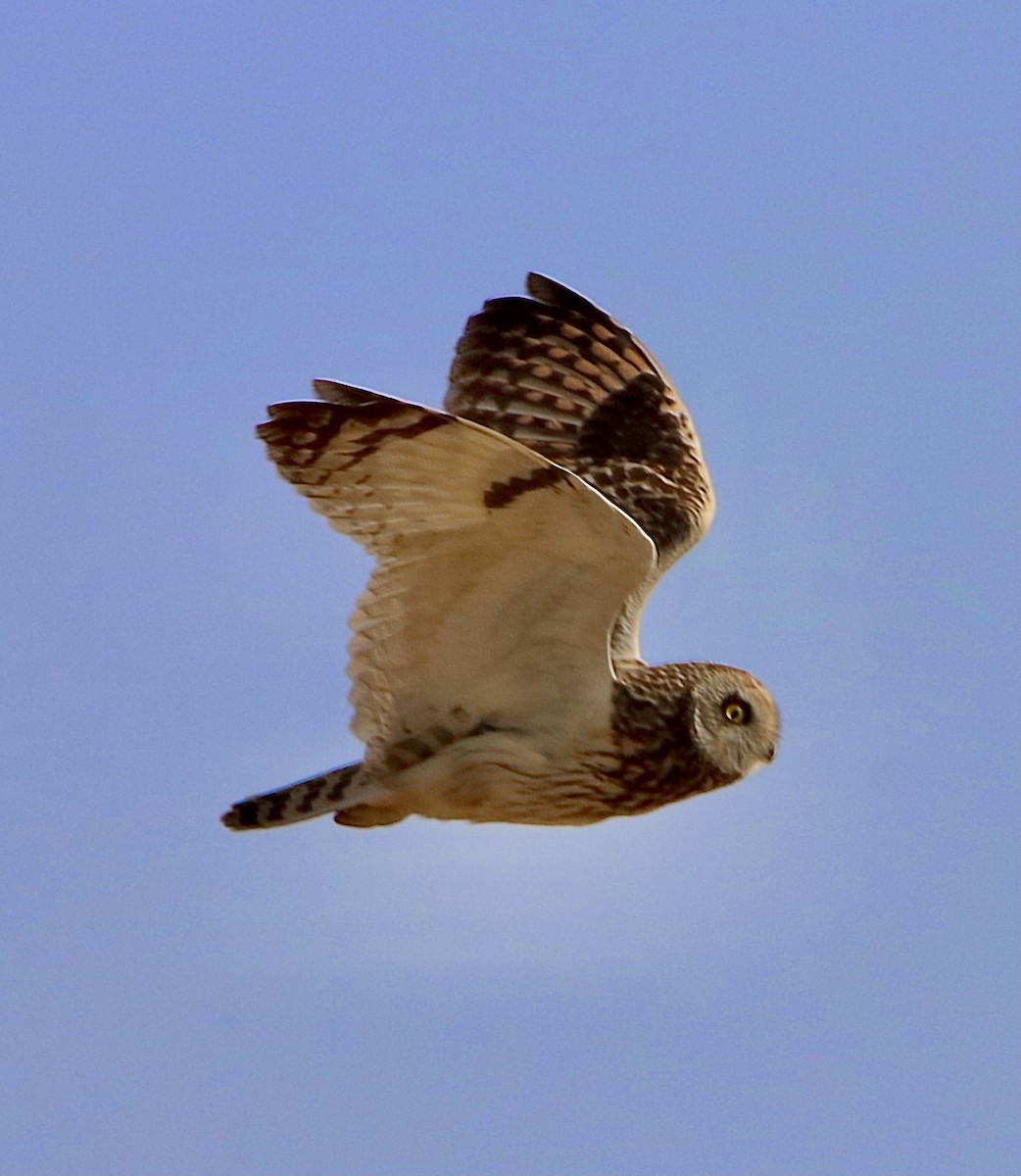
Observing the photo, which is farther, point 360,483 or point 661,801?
point 661,801

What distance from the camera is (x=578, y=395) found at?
29.4 feet

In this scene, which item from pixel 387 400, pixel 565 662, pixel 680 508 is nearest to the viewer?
pixel 387 400

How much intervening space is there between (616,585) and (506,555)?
389 millimetres

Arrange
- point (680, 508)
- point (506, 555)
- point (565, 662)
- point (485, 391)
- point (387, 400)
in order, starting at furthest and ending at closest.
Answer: point (485, 391), point (680, 508), point (565, 662), point (506, 555), point (387, 400)

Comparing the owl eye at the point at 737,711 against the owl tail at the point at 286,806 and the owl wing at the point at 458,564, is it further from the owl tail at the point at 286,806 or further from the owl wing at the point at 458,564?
the owl tail at the point at 286,806

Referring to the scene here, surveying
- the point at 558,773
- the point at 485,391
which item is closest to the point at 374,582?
the point at 558,773

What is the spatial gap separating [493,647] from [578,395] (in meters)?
2.47

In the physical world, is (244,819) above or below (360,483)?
below

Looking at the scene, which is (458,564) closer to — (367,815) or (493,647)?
(493,647)

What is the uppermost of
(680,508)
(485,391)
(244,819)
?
(485,391)

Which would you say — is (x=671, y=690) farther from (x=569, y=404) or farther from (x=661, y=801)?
(x=569, y=404)

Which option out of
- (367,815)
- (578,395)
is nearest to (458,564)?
(367,815)

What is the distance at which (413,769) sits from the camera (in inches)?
274

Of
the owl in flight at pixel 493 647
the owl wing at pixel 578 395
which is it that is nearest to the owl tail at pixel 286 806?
the owl in flight at pixel 493 647
